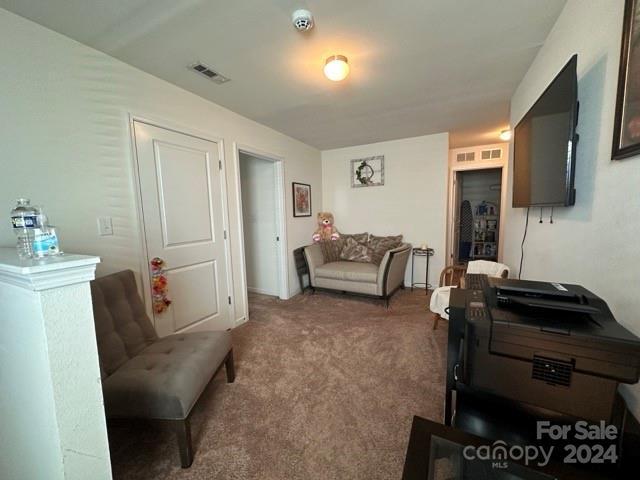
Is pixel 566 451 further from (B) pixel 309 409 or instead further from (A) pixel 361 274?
(A) pixel 361 274

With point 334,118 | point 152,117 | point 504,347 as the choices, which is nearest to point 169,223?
point 152,117

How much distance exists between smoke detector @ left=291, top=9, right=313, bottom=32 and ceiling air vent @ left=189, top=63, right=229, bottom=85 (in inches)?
32.8

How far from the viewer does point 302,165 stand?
12.8ft

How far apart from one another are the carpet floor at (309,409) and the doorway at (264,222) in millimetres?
1136

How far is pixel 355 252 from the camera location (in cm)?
392

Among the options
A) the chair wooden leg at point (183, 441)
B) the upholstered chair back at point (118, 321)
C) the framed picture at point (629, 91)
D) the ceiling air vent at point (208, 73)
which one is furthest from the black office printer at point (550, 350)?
the ceiling air vent at point (208, 73)

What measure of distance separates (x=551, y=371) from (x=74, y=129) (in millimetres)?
2615

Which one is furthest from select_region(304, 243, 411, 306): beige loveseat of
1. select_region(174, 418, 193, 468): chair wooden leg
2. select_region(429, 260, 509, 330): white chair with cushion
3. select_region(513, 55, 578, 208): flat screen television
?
select_region(174, 418, 193, 468): chair wooden leg

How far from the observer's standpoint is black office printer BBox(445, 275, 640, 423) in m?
0.69

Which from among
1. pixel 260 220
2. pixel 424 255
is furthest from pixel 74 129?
pixel 424 255

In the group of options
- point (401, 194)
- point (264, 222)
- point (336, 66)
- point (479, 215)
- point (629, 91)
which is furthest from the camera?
point (479, 215)

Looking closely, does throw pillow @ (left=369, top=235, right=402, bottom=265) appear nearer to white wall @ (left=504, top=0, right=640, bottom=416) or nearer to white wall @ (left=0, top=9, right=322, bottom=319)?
white wall @ (left=504, top=0, right=640, bottom=416)

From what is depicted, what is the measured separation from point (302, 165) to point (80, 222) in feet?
9.28

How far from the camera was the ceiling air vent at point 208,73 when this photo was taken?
184 cm
